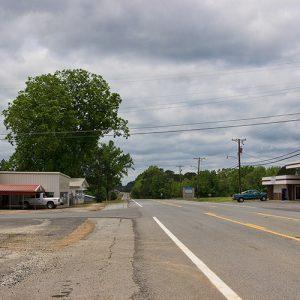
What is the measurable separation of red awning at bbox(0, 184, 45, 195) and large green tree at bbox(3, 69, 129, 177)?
1120 centimetres

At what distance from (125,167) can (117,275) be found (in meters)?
108

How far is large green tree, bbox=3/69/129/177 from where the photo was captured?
65.2 m

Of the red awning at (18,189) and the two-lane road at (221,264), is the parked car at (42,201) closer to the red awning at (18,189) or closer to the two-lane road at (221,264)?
the red awning at (18,189)

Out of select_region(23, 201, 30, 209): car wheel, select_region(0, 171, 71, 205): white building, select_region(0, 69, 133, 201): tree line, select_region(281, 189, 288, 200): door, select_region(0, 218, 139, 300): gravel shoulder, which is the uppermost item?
select_region(0, 69, 133, 201): tree line

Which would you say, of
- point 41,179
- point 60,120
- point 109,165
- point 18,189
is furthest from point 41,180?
point 109,165

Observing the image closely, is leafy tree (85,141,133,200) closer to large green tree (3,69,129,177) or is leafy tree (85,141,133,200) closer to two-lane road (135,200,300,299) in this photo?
large green tree (3,69,129,177)

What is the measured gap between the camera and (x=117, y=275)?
9500 mm

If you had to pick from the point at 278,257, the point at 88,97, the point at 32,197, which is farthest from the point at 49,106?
the point at 278,257

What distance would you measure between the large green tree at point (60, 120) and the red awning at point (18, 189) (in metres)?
11.2

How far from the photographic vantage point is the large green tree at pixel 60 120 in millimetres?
65188

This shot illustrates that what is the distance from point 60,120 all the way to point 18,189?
610 inches

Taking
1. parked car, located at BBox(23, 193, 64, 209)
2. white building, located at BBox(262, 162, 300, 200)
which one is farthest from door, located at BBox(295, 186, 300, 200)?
parked car, located at BBox(23, 193, 64, 209)

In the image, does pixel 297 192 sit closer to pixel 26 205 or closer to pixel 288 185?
pixel 288 185

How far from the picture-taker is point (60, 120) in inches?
2594
